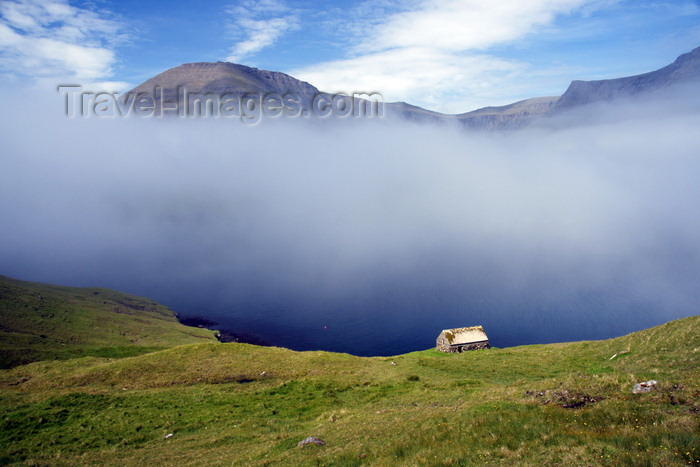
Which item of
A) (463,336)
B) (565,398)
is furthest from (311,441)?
(463,336)

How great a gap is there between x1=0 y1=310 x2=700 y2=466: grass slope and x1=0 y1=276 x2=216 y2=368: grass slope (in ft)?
121

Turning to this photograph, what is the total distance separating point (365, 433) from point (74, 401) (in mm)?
29185

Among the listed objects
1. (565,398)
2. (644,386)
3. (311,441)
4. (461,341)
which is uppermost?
(644,386)

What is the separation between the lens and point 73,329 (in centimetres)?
12675

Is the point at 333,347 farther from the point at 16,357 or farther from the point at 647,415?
the point at 647,415

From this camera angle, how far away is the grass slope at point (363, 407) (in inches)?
644

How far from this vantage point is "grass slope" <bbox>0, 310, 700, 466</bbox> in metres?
16.4

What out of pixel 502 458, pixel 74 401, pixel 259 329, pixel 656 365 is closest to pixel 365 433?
pixel 502 458

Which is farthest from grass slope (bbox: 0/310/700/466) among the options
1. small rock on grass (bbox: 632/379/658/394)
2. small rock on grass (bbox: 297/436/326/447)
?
small rock on grass (bbox: 297/436/326/447)

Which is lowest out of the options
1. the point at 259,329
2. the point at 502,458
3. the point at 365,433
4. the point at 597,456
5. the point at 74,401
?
the point at 259,329

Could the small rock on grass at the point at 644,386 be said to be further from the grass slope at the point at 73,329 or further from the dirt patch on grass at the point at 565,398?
the grass slope at the point at 73,329

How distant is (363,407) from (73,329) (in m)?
132

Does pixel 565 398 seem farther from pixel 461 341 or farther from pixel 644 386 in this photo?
pixel 461 341

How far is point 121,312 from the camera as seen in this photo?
177875 millimetres
